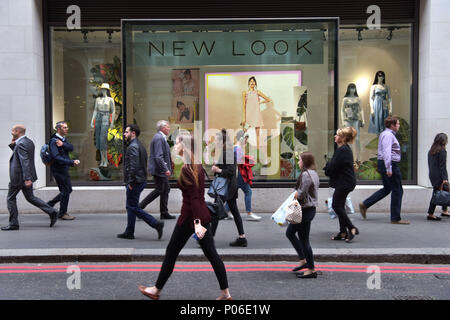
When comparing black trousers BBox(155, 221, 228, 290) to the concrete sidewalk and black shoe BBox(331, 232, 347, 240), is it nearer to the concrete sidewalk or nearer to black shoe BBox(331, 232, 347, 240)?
the concrete sidewalk

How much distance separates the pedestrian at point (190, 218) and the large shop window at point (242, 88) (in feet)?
19.7

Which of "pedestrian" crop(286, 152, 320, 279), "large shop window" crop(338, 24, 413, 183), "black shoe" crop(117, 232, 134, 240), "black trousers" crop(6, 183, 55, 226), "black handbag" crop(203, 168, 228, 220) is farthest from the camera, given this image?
"large shop window" crop(338, 24, 413, 183)

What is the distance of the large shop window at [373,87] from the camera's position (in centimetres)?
1085

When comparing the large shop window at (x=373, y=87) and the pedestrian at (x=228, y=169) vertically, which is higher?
the large shop window at (x=373, y=87)

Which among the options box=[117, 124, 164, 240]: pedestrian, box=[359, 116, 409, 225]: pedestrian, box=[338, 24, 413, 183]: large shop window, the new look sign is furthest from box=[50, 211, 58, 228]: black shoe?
box=[338, 24, 413, 183]: large shop window

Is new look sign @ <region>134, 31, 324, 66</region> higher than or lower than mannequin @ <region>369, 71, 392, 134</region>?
higher

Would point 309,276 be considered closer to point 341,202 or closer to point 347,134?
point 341,202

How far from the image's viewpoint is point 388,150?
8.75 metres

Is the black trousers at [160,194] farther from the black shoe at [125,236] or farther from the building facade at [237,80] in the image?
the black shoe at [125,236]

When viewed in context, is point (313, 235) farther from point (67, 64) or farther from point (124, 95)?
point (67, 64)

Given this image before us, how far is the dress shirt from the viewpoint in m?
8.73

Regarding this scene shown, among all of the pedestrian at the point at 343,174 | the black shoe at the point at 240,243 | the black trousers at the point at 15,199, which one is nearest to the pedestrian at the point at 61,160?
the black trousers at the point at 15,199

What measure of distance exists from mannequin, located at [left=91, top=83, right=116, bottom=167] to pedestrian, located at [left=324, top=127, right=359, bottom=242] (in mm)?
5376

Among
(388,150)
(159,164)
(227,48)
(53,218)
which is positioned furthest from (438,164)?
(53,218)
